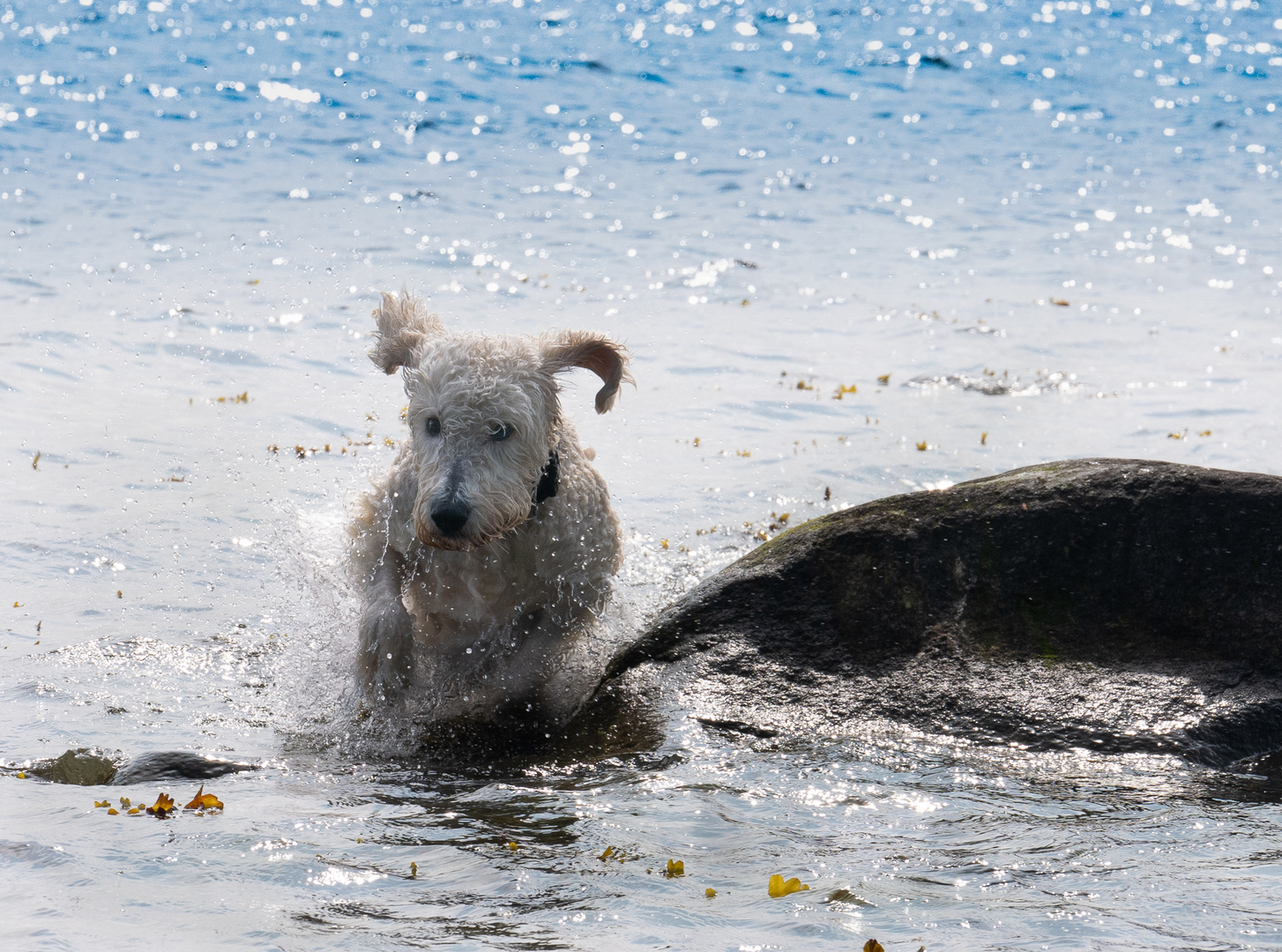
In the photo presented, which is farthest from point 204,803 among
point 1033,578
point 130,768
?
point 1033,578

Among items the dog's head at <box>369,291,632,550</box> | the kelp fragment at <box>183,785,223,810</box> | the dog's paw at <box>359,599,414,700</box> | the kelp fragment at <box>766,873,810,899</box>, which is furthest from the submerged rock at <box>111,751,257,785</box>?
the kelp fragment at <box>766,873,810,899</box>

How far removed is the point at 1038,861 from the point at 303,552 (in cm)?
536

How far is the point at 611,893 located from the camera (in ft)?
12.7

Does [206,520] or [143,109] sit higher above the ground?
[143,109]

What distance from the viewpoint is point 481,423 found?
19.2 feet

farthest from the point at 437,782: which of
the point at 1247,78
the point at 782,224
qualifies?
the point at 1247,78

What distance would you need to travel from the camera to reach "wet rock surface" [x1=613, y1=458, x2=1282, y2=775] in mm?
5367

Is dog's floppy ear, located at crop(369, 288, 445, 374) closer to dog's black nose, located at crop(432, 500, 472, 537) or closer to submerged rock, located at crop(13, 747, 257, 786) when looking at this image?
dog's black nose, located at crop(432, 500, 472, 537)

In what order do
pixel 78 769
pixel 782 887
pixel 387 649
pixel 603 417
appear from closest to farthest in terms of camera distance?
pixel 782 887 → pixel 78 769 → pixel 387 649 → pixel 603 417

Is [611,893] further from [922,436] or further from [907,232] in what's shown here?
[907,232]

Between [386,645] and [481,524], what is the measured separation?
0.95 meters

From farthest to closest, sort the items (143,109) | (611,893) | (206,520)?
(143,109), (206,520), (611,893)

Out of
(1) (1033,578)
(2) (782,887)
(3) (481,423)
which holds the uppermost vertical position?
(3) (481,423)

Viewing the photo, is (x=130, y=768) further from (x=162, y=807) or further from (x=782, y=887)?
(x=782, y=887)
